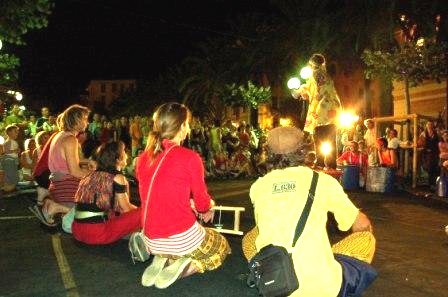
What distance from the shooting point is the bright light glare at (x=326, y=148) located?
8891 mm

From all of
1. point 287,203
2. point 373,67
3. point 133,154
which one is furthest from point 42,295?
point 373,67

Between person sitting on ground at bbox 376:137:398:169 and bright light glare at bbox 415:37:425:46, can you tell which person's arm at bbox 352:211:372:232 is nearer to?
person sitting on ground at bbox 376:137:398:169

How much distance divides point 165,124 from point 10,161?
941cm

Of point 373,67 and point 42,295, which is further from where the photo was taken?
point 373,67

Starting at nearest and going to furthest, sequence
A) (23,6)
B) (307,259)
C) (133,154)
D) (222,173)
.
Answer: (307,259), (23,6), (222,173), (133,154)

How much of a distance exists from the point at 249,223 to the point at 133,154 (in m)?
10.9

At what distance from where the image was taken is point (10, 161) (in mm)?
13523

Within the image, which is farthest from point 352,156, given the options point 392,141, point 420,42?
point 420,42

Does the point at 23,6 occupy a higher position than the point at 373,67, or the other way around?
the point at 23,6

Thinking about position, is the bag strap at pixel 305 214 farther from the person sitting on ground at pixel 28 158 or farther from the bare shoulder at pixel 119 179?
the person sitting on ground at pixel 28 158

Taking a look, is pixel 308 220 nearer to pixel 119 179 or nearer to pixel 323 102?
pixel 119 179

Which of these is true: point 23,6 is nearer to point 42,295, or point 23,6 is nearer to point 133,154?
point 133,154

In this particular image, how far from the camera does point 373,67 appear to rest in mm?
18516

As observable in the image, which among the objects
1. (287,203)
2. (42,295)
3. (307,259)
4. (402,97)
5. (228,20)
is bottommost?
(42,295)
